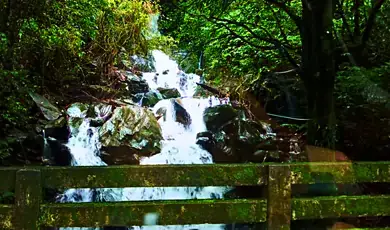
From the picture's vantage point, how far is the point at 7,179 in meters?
3.00

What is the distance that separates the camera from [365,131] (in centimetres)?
616

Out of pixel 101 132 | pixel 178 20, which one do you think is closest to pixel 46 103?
pixel 101 132

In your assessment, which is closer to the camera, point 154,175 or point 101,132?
point 154,175

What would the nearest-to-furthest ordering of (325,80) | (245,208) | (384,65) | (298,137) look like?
(245,208)
(325,80)
(384,65)
(298,137)

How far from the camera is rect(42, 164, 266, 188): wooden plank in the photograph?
10.2 feet

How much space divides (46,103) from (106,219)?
569 centimetres

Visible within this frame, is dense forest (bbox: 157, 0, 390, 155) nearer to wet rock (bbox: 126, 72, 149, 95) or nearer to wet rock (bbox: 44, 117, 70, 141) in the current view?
wet rock (bbox: 126, 72, 149, 95)

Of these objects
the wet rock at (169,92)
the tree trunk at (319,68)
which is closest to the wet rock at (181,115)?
the wet rock at (169,92)

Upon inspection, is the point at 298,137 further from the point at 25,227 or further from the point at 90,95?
the point at 25,227

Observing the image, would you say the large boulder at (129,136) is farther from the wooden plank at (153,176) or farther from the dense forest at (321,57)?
the wooden plank at (153,176)

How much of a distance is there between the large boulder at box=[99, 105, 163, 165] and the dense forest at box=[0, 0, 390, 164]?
4.58ft

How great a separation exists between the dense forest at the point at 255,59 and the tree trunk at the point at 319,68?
12 mm

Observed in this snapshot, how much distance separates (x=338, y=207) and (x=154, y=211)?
1.51m

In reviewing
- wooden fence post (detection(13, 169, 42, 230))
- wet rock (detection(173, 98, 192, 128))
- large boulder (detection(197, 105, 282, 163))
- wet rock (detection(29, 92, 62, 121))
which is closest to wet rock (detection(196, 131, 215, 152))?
large boulder (detection(197, 105, 282, 163))
